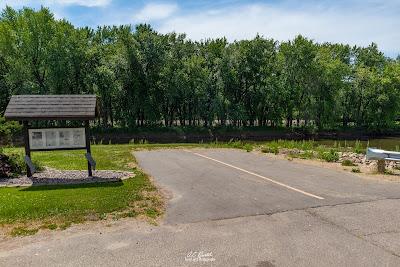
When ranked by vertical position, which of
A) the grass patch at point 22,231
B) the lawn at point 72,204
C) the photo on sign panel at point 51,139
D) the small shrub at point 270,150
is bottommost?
the grass patch at point 22,231

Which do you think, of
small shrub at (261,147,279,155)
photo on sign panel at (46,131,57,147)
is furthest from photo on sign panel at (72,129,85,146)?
small shrub at (261,147,279,155)

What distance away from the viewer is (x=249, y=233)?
24.4 feet

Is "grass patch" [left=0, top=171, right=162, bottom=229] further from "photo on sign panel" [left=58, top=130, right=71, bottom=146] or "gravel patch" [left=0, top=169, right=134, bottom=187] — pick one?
"photo on sign panel" [left=58, top=130, right=71, bottom=146]

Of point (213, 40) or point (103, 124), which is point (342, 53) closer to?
point (213, 40)

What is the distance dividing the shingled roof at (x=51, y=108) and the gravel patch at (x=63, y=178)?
6.55ft

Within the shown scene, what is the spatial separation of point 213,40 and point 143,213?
48.3m

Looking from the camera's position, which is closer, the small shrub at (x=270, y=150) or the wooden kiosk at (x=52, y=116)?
the wooden kiosk at (x=52, y=116)

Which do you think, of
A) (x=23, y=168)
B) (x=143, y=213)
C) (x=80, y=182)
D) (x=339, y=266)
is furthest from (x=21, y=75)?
(x=339, y=266)

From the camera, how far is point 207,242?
275 inches

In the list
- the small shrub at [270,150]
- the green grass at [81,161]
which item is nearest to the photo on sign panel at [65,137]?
the green grass at [81,161]

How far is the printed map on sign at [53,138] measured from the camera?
495 inches

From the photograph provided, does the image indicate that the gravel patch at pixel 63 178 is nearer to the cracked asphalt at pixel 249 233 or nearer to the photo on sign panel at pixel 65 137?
the photo on sign panel at pixel 65 137

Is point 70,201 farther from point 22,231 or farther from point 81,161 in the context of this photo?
point 81,161

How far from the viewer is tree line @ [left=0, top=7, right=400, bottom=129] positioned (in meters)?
43.5
